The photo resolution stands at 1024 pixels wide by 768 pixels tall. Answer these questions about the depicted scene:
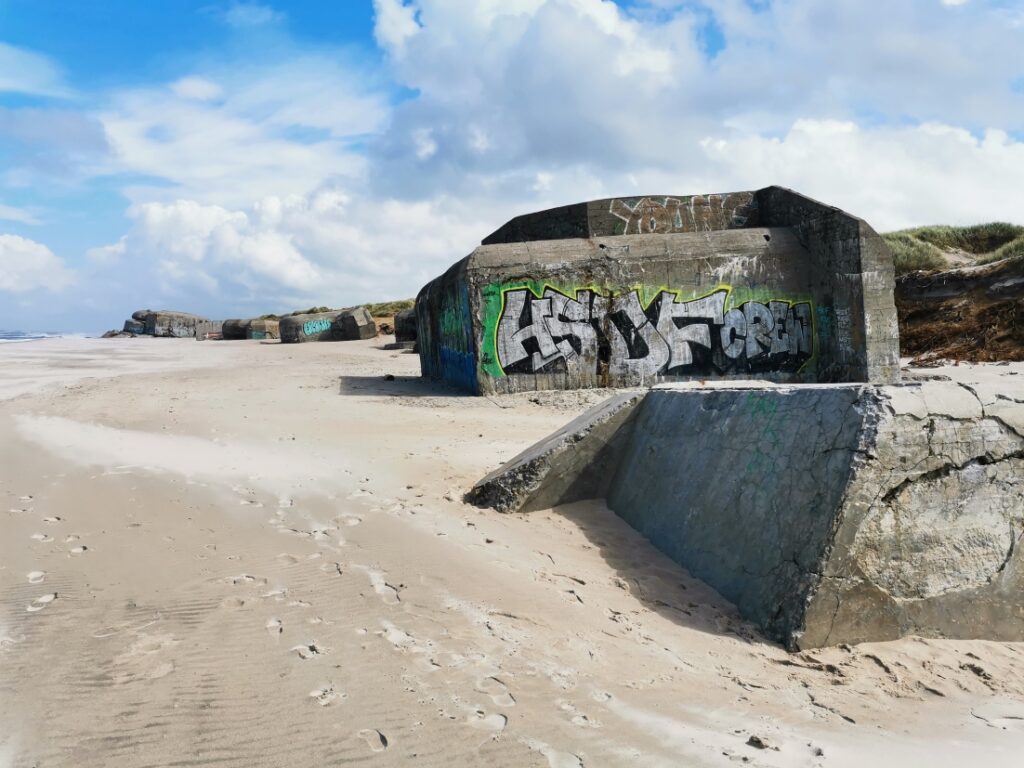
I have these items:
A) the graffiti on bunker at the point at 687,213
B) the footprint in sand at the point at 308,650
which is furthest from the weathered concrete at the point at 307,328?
the footprint in sand at the point at 308,650

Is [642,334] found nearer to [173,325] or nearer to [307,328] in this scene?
[307,328]

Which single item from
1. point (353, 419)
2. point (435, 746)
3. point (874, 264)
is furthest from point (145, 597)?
point (874, 264)

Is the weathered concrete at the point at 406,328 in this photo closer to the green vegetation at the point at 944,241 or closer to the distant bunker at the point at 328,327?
the distant bunker at the point at 328,327

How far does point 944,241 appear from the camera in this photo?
27.5 metres

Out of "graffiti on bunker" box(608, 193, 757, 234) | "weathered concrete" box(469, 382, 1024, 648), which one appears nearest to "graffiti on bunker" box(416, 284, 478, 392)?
"graffiti on bunker" box(608, 193, 757, 234)

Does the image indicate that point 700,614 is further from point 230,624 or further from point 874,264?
point 874,264

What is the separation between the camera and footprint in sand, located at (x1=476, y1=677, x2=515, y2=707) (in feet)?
7.80

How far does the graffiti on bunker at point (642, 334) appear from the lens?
10547 millimetres

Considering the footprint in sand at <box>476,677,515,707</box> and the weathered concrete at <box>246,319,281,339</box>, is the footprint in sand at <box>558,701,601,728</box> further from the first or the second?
the weathered concrete at <box>246,319,281,339</box>

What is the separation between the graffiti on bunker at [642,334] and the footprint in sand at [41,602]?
7.51 m

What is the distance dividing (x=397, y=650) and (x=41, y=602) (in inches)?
62.2

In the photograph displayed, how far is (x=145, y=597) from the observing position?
10.5 feet

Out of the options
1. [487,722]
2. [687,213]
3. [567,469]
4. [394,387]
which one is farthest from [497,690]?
[687,213]

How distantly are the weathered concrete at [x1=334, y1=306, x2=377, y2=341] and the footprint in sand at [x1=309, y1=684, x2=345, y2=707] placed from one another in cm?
2416
